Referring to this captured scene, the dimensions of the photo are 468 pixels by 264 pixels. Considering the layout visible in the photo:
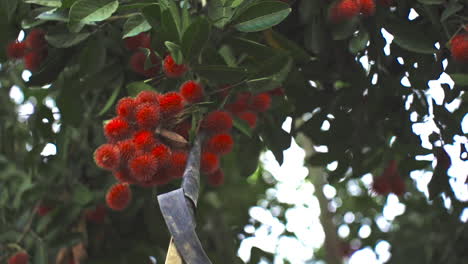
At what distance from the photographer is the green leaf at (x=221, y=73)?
1328mm

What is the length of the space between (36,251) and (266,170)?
7.08 feet

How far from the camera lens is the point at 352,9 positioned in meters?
Answer: 1.38

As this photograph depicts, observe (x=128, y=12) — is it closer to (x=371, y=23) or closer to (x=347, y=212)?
(x=371, y=23)

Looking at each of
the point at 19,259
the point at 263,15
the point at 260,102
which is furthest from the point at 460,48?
the point at 19,259

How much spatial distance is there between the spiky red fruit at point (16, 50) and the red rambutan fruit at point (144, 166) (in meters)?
0.53

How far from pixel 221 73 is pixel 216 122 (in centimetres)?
9

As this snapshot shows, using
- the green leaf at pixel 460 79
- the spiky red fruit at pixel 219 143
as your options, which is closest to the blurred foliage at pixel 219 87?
the green leaf at pixel 460 79

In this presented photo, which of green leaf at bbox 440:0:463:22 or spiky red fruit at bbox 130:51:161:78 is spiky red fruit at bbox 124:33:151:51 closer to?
spiky red fruit at bbox 130:51:161:78

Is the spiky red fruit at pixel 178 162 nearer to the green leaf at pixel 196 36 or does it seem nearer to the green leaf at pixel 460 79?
the green leaf at pixel 196 36

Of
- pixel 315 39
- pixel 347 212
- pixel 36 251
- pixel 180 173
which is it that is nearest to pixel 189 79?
pixel 180 173

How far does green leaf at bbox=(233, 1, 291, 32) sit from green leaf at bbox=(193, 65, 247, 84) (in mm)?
77

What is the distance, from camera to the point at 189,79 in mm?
1387

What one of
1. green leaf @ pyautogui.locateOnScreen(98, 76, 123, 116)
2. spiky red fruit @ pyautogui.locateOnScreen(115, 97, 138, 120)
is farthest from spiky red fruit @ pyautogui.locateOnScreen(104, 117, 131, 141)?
green leaf @ pyautogui.locateOnScreen(98, 76, 123, 116)

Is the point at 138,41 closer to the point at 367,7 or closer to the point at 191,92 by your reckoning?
the point at 191,92
